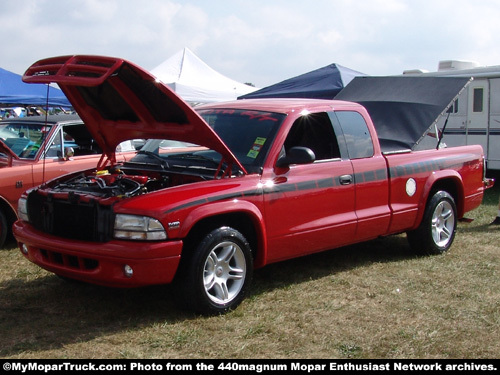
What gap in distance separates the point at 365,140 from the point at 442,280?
5.14ft

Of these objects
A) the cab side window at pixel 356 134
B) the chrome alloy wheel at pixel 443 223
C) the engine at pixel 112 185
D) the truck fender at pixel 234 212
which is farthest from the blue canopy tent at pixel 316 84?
the truck fender at pixel 234 212

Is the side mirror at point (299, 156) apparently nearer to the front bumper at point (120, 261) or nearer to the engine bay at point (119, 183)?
the engine bay at point (119, 183)

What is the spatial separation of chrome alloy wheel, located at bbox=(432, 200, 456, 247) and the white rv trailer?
526cm

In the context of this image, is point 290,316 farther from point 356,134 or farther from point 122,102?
point 122,102

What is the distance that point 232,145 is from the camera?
550cm

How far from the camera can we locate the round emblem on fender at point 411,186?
21.4 ft

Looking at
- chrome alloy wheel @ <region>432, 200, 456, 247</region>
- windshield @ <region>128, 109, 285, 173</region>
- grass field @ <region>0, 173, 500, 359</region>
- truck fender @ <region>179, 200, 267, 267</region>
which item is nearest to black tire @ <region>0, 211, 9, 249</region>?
grass field @ <region>0, 173, 500, 359</region>

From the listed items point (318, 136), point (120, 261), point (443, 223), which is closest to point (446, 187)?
point (443, 223)

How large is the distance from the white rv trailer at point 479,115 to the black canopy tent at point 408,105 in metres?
4.41

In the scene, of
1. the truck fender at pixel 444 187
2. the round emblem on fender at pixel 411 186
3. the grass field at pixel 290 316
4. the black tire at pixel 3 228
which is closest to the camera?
the grass field at pixel 290 316

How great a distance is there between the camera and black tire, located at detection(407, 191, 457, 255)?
6.79 m

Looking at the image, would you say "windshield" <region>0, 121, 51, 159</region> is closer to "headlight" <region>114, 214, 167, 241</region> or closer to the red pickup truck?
the red pickup truck

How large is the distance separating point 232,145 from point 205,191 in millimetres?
864
